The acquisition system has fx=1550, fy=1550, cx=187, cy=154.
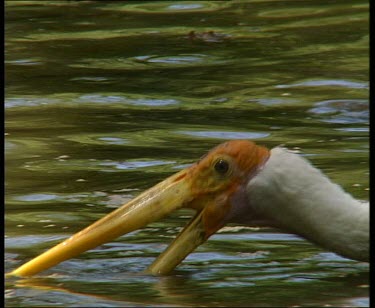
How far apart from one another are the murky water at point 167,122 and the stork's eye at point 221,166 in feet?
1.33

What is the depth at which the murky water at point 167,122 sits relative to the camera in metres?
6.65

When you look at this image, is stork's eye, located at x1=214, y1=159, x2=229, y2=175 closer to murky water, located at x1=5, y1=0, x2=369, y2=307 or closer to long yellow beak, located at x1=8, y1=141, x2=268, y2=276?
long yellow beak, located at x1=8, y1=141, x2=268, y2=276

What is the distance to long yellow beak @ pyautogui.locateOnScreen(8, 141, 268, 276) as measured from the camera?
693cm

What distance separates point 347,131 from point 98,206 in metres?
2.19

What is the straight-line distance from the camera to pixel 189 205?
23.1ft

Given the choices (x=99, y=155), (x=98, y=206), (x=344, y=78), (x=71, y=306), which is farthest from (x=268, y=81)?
(x=71, y=306)

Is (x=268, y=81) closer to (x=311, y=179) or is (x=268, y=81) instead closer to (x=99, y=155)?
(x=99, y=155)

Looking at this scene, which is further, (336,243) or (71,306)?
(336,243)

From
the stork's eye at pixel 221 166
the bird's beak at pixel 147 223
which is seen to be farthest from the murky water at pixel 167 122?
the stork's eye at pixel 221 166

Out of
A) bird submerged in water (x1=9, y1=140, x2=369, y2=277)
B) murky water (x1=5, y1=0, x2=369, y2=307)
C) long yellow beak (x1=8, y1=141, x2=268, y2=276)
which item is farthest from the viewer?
long yellow beak (x1=8, y1=141, x2=268, y2=276)

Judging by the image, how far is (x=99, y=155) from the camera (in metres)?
9.07

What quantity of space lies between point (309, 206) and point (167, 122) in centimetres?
322

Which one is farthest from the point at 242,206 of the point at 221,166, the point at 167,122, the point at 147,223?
the point at 167,122

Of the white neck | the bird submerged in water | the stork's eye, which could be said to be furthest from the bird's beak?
the white neck
